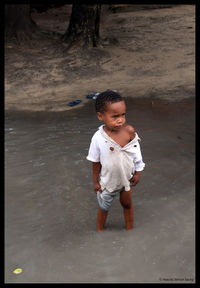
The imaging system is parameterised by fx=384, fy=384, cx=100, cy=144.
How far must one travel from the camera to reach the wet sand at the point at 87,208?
2.87m

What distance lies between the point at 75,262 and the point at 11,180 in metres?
1.87

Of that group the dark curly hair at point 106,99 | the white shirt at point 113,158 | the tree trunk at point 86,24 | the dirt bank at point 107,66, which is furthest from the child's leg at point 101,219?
the tree trunk at point 86,24

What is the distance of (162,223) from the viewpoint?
11.0 ft

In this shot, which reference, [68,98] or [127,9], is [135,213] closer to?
[68,98]

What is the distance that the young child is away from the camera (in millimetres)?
2857

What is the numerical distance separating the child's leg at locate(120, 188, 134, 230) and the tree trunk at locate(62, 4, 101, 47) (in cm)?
727

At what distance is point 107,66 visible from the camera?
8828 mm

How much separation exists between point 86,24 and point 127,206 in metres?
7.49

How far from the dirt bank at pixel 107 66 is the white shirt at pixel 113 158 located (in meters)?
3.85

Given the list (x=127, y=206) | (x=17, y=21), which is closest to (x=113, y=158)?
(x=127, y=206)

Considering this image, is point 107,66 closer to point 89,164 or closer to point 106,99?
point 89,164

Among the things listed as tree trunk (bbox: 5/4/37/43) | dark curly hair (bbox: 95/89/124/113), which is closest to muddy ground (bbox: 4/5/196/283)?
tree trunk (bbox: 5/4/37/43)

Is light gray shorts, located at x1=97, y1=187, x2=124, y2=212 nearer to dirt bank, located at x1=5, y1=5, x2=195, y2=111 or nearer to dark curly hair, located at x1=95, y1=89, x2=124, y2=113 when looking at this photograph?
dark curly hair, located at x1=95, y1=89, x2=124, y2=113

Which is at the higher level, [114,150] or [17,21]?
[17,21]
